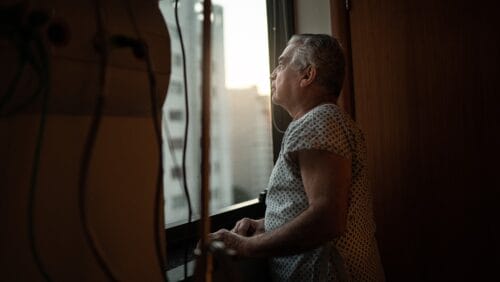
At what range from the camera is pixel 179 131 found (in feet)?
3.76

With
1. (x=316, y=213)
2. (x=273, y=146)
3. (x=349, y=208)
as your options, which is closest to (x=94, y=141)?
(x=316, y=213)

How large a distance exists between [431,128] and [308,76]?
2.18ft

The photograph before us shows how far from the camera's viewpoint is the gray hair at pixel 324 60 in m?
1.14

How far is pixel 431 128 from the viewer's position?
1.51 meters

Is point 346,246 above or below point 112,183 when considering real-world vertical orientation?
below

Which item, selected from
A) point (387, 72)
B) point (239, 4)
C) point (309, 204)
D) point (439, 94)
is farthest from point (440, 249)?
point (239, 4)

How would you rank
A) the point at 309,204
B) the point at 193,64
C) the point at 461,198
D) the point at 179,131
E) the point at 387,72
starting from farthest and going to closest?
the point at 387,72 < the point at 461,198 < the point at 193,64 < the point at 179,131 < the point at 309,204

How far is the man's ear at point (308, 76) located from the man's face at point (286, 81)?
2 centimetres

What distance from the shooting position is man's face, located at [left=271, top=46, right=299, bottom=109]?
1186 mm

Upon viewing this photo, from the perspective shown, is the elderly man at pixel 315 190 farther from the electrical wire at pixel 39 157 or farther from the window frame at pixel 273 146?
the electrical wire at pixel 39 157

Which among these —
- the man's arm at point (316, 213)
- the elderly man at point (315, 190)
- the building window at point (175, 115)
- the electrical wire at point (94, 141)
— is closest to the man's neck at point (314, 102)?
the elderly man at point (315, 190)

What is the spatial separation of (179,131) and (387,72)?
37.2 inches

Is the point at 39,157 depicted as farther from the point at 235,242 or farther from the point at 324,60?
the point at 324,60

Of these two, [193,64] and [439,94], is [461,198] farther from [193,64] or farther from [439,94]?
[193,64]
